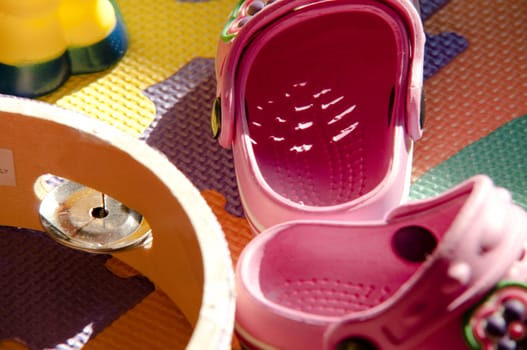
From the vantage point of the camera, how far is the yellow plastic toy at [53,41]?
0.81 meters

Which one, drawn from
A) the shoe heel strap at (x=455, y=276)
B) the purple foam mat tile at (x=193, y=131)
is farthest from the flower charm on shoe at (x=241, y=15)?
the shoe heel strap at (x=455, y=276)

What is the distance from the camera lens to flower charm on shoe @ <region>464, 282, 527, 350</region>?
0.48 m

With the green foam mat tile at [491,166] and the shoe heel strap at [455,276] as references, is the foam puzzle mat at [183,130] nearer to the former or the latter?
the green foam mat tile at [491,166]

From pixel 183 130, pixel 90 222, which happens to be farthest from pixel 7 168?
pixel 183 130

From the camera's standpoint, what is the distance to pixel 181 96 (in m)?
0.86

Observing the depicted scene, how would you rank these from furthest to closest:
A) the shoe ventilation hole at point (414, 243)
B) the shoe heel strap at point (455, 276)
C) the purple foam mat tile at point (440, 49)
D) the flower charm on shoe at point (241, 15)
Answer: the purple foam mat tile at point (440, 49) → the flower charm on shoe at point (241, 15) → the shoe ventilation hole at point (414, 243) → the shoe heel strap at point (455, 276)

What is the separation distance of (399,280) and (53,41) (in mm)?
468

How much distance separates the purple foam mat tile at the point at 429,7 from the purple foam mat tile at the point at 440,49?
36mm

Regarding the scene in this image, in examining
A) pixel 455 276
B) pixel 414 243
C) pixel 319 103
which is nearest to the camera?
pixel 455 276

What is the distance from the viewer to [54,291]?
2.26 feet

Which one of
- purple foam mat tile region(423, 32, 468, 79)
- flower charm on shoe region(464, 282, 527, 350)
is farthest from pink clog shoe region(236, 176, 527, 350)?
purple foam mat tile region(423, 32, 468, 79)

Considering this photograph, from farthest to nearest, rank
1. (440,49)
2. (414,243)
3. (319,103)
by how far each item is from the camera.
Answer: (440,49)
(319,103)
(414,243)

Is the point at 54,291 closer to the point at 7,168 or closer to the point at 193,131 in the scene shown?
the point at 7,168

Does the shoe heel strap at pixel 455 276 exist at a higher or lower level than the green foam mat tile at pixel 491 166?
higher
